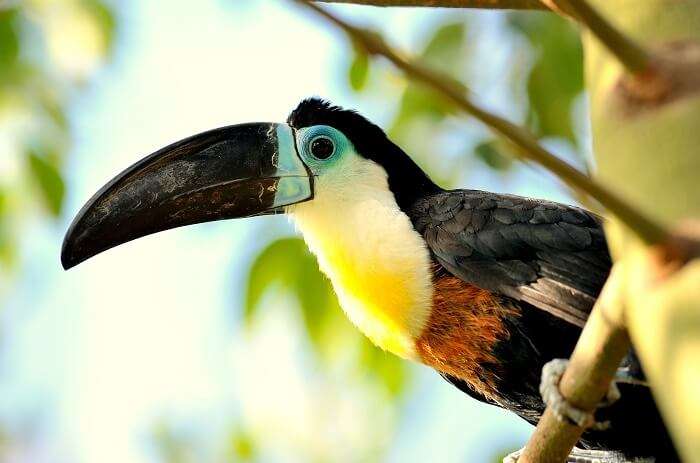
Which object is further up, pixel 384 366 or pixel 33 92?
pixel 33 92

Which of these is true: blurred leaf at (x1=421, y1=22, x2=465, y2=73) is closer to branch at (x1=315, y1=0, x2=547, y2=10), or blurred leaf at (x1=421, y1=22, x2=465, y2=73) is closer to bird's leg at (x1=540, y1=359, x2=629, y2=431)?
branch at (x1=315, y1=0, x2=547, y2=10)

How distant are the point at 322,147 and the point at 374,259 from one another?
65 centimetres

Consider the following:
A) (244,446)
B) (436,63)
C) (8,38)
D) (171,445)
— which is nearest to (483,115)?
(436,63)

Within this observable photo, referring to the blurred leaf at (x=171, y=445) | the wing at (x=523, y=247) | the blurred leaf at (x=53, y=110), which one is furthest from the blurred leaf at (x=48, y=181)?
the blurred leaf at (x=171, y=445)

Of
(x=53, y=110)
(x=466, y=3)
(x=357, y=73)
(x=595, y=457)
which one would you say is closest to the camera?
(x=466, y=3)

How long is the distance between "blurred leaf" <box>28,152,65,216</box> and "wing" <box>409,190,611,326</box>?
1.57 meters

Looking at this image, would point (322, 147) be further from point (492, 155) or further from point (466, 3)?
point (466, 3)

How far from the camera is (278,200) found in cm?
419

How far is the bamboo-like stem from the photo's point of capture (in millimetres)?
1295

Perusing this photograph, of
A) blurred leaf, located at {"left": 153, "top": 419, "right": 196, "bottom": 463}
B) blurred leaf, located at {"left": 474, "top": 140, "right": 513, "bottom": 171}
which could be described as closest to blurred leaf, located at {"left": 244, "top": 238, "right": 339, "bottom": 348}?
blurred leaf, located at {"left": 474, "top": 140, "right": 513, "bottom": 171}

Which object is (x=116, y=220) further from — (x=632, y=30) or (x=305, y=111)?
(x=632, y=30)

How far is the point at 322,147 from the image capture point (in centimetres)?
431

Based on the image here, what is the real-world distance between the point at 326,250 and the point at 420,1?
62.1 inches

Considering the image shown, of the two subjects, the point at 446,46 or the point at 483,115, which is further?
the point at 446,46
